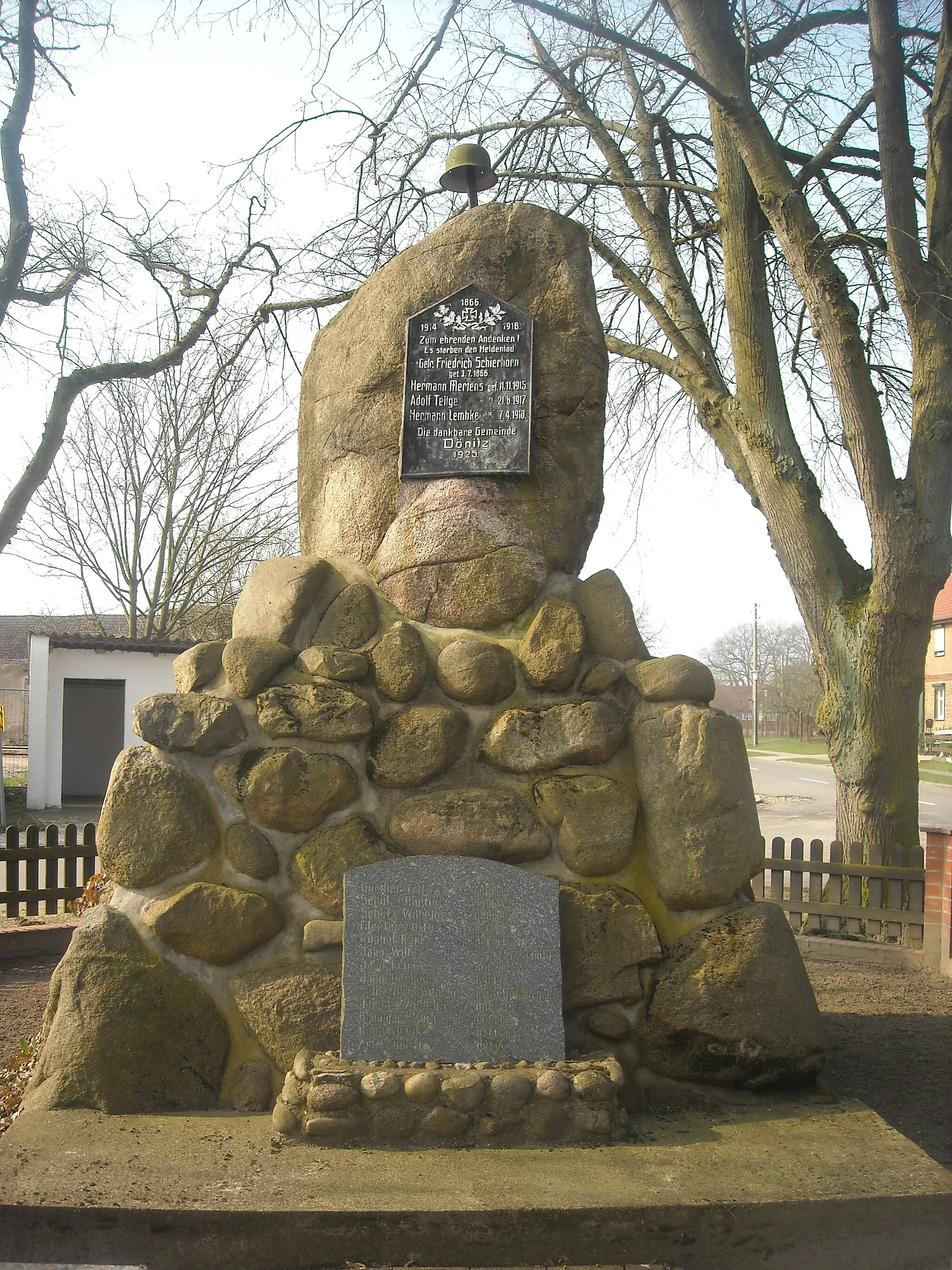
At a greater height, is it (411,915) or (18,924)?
(411,915)

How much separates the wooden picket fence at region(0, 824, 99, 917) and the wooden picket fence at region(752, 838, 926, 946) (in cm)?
478

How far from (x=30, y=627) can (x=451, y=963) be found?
90.9ft

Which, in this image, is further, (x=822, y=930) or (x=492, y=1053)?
(x=822, y=930)

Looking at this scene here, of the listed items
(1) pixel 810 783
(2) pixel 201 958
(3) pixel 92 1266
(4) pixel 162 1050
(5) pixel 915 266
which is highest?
(5) pixel 915 266

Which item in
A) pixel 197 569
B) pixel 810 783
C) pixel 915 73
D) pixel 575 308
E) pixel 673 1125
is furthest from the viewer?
pixel 810 783

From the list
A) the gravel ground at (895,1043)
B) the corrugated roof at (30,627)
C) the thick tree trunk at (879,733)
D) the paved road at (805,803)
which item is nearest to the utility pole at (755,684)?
the paved road at (805,803)

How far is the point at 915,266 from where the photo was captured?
7.20 meters

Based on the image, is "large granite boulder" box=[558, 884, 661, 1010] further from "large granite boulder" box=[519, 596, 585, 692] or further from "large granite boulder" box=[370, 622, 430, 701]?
"large granite boulder" box=[370, 622, 430, 701]

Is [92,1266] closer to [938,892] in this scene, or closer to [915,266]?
[938,892]

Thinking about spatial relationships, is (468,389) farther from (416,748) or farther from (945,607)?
(945,607)

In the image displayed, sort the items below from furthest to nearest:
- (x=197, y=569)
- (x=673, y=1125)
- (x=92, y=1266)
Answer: (x=197, y=569), (x=673, y=1125), (x=92, y=1266)

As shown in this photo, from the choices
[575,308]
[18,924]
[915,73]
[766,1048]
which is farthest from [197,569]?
[766,1048]

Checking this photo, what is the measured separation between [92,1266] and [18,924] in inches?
201

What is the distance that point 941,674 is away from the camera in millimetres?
42281
